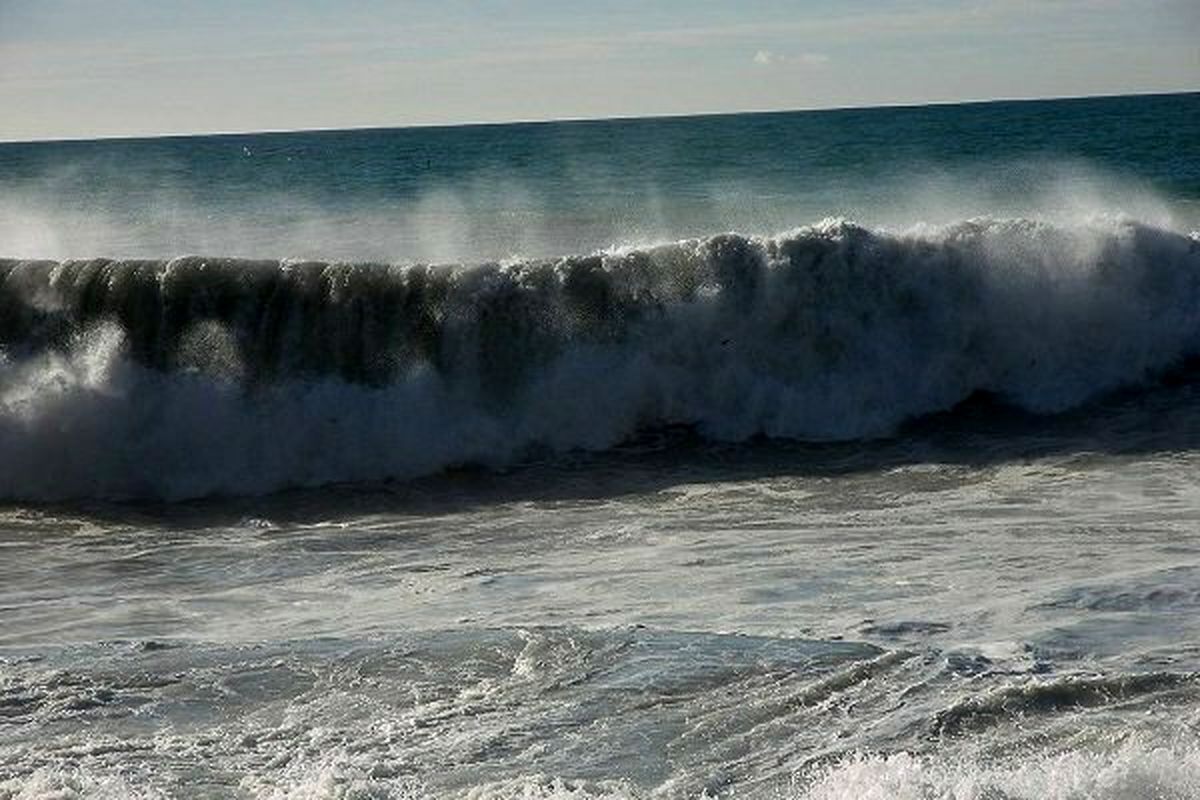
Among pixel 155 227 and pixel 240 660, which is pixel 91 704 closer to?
pixel 240 660

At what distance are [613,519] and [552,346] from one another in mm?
4183

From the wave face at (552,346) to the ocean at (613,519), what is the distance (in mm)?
39

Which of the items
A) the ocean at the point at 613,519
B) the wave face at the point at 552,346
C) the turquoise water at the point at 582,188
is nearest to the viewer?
the ocean at the point at 613,519

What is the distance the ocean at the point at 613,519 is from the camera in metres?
7.60

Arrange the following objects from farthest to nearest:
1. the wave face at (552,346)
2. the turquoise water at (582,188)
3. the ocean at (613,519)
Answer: the turquoise water at (582,188)
the wave face at (552,346)
the ocean at (613,519)

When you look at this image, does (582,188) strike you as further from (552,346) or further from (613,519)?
(613,519)

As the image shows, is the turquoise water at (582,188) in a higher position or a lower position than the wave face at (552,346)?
higher

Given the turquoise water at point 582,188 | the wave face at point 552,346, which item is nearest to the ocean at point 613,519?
the wave face at point 552,346

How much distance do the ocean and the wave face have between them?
0.13ft

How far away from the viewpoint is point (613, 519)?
13055 millimetres

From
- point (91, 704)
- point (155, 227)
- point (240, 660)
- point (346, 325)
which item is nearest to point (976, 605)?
point (240, 660)

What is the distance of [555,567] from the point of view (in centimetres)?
1131

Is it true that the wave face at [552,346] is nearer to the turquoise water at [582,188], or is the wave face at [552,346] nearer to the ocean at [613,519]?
the ocean at [613,519]

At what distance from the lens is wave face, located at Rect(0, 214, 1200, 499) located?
1592 centimetres
